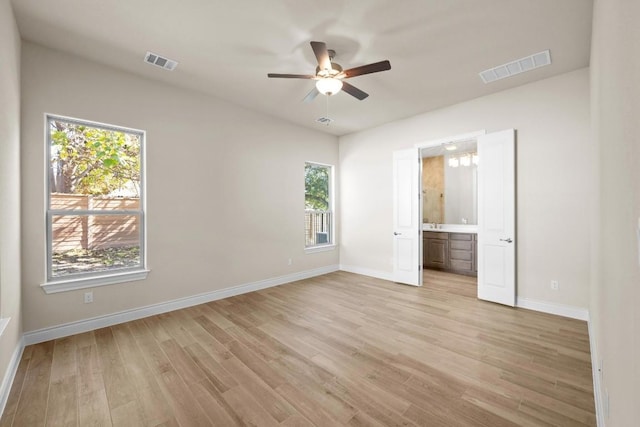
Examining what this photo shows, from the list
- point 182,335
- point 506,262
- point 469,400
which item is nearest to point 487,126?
point 506,262

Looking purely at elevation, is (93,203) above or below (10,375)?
above

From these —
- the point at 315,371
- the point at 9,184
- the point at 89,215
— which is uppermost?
the point at 9,184

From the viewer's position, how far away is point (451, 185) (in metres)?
7.00

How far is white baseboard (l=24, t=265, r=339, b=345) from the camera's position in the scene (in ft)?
9.46

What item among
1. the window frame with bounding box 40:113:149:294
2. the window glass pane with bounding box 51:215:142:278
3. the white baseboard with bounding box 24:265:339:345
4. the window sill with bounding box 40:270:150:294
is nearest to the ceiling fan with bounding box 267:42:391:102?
the window frame with bounding box 40:113:149:294

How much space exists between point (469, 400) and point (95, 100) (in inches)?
188

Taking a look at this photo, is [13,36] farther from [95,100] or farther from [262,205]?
[262,205]

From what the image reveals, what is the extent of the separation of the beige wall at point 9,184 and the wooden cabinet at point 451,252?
262 inches

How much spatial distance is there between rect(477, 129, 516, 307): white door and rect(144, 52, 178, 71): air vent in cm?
439

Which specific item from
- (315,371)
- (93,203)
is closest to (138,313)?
(93,203)

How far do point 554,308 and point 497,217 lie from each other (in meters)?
1.34

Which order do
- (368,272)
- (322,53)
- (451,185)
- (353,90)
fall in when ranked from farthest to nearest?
(451,185) → (368,272) → (353,90) → (322,53)

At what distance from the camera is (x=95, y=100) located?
10.5ft

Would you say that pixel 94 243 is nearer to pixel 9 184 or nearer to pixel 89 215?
pixel 89 215
